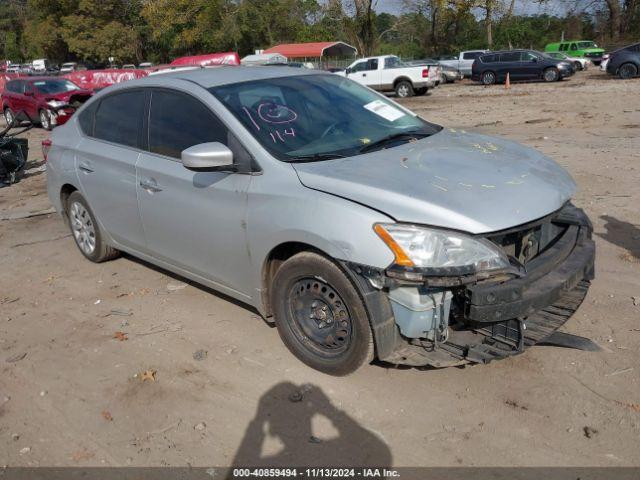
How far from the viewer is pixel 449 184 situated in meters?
3.16

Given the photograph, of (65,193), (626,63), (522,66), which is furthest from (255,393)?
(626,63)

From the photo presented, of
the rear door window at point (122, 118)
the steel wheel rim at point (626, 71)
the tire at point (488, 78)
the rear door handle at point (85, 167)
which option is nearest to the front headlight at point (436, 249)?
the rear door window at point (122, 118)

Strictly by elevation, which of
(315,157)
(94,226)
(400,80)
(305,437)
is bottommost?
(305,437)

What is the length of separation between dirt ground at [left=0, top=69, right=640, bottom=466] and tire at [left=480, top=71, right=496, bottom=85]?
77.9 feet

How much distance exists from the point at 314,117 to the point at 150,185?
52.6 inches

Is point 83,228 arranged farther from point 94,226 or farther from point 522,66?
point 522,66

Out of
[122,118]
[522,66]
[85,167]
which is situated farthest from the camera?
[522,66]

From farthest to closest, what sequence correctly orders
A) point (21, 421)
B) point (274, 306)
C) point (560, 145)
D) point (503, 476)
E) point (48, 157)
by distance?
1. point (560, 145)
2. point (48, 157)
3. point (274, 306)
4. point (21, 421)
5. point (503, 476)

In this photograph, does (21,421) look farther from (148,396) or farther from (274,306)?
(274,306)

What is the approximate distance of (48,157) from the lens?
5.73 meters

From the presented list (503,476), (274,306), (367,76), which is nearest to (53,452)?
(274,306)

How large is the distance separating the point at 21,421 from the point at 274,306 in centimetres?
160

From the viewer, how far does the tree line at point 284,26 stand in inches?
1713

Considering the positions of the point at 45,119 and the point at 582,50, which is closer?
the point at 45,119
